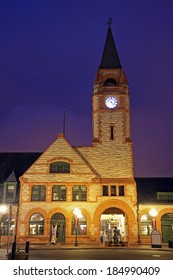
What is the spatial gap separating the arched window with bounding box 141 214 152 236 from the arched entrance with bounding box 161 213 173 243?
4.62 ft

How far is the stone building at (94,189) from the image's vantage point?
32094 mm

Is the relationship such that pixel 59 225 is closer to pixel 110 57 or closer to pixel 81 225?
pixel 81 225

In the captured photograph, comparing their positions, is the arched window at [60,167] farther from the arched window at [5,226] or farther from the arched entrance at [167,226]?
the arched entrance at [167,226]

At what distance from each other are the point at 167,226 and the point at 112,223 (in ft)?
23.1

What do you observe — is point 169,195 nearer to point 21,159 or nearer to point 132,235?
point 132,235

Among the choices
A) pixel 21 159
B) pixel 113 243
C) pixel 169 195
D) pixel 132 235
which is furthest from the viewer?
pixel 21 159

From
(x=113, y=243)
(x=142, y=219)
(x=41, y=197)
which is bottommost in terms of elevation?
(x=113, y=243)

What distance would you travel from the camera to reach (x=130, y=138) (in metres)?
36.2

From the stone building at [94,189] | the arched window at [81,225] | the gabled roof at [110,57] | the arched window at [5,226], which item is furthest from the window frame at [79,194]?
the gabled roof at [110,57]

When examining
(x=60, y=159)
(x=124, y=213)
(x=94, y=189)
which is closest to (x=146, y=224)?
(x=124, y=213)

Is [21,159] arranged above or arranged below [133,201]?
above
